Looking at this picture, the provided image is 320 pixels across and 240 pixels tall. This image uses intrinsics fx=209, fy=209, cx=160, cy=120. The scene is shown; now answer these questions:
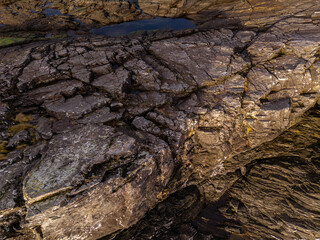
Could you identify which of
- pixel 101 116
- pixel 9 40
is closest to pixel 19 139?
pixel 101 116

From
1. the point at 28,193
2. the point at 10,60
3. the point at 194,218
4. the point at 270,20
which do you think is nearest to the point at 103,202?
the point at 28,193

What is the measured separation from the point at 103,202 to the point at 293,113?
7508 millimetres

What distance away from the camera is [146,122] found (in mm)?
6973

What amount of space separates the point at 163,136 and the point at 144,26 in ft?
24.7

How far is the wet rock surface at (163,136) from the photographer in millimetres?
5484

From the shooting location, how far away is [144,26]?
11656 mm

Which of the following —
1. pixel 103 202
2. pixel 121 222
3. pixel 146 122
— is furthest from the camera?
pixel 146 122

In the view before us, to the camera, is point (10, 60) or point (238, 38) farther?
point (238, 38)

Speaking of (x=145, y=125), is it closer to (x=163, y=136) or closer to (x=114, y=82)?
(x=163, y=136)

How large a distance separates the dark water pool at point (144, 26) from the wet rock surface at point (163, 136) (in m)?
2.05

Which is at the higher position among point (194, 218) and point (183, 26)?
point (183, 26)

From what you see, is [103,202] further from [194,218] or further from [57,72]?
[57,72]

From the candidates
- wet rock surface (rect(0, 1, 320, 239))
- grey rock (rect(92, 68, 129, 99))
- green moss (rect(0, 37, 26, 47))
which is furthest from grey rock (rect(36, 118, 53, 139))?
green moss (rect(0, 37, 26, 47))

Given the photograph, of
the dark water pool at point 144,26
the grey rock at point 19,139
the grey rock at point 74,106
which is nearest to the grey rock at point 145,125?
the grey rock at point 74,106
